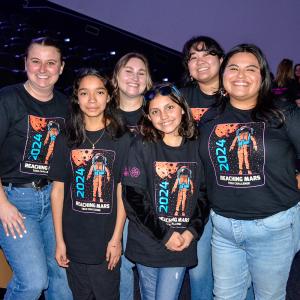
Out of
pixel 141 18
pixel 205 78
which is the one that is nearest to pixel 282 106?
pixel 205 78

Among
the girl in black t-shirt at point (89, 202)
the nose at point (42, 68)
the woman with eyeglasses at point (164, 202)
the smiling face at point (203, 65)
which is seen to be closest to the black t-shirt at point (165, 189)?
the woman with eyeglasses at point (164, 202)

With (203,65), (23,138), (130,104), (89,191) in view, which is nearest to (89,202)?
(89,191)

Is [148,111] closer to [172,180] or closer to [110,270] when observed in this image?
[172,180]

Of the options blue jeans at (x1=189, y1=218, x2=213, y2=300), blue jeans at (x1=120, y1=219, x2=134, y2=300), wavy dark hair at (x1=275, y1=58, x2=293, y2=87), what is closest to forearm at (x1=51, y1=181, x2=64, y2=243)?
blue jeans at (x1=120, y1=219, x2=134, y2=300)

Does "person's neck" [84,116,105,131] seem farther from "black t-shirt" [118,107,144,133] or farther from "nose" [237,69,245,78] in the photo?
"nose" [237,69,245,78]

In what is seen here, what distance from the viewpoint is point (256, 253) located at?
1843 mm

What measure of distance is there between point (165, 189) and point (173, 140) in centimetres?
27

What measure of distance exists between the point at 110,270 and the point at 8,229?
1.97ft

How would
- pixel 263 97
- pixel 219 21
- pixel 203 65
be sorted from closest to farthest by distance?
pixel 263 97
pixel 203 65
pixel 219 21

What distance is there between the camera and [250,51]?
192cm

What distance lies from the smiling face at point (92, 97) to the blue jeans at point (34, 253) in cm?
49

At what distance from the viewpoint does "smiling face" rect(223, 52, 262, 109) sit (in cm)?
187

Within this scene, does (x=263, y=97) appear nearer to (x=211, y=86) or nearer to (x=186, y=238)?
(x=211, y=86)

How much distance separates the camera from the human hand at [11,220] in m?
2.04
